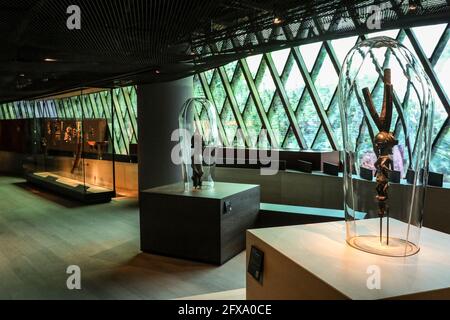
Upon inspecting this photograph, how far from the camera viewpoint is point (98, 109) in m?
10.4

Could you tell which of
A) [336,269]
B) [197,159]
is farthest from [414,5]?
[197,159]

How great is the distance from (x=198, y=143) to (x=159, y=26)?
322cm

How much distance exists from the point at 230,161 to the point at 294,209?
4628 mm

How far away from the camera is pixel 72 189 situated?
9.69 m

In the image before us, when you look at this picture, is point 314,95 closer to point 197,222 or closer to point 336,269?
point 197,222


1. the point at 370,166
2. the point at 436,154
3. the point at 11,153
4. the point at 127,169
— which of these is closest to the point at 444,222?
the point at 436,154

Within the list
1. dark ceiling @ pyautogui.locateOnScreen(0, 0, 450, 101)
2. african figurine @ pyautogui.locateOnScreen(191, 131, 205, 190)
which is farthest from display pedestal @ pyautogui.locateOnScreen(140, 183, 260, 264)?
dark ceiling @ pyautogui.locateOnScreen(0, 0, 450, 101)

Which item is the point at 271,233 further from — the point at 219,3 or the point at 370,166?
the point at 219,3

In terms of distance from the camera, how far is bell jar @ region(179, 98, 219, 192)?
536 cm

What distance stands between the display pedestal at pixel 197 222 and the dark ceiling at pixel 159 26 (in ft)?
6.62

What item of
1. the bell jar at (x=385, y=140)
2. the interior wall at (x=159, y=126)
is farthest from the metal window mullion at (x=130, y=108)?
the bell jar at (x=385, y=140)

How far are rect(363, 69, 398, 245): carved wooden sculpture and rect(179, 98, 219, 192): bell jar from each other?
3.46 m

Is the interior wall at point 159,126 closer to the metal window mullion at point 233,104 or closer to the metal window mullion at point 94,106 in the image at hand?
the metal window mullion at point 94,106

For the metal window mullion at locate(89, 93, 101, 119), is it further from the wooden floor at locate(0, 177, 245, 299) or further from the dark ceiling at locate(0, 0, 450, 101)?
the dark ceiling at locate(0, 0, 450, 101)
